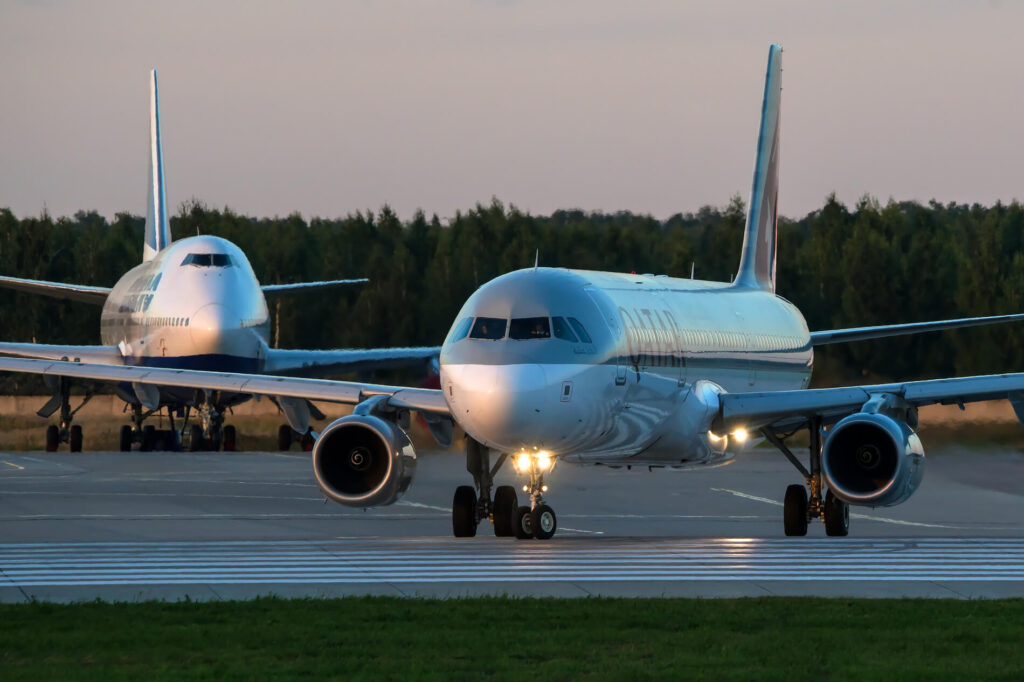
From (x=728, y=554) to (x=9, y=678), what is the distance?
964cm

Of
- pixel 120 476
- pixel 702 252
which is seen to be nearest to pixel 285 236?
pixel 702 252

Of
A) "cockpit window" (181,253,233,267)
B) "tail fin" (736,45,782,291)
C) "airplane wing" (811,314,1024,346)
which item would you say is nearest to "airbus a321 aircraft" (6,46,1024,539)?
"airplane wing" (811,314,1024,346)

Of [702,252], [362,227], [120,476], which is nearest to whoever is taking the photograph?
[120,476]

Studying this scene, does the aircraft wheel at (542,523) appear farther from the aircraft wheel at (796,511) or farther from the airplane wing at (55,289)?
the airplane wing at (55,289)

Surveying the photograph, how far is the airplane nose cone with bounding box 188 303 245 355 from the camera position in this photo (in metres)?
47.1

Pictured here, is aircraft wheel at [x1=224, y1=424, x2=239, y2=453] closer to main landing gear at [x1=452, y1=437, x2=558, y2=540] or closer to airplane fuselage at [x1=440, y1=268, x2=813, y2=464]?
airplane fuselage at [x1=440, y1=268, x2=813, y2=464]

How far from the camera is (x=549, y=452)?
20.8 meters

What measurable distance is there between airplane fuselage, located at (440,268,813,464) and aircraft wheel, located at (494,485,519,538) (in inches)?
37.6

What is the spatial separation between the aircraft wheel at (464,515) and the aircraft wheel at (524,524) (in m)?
0.64

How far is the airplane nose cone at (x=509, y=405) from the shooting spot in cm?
1970

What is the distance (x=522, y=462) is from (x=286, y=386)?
4156 millimetres

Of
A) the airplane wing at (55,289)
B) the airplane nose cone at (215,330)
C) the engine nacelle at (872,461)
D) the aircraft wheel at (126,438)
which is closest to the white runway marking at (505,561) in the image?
the engine nacelle at (872,461)

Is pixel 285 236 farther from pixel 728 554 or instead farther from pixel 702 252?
pixel 728 554

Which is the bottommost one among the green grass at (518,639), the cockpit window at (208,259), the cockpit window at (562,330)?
the green grass at (518,639)
